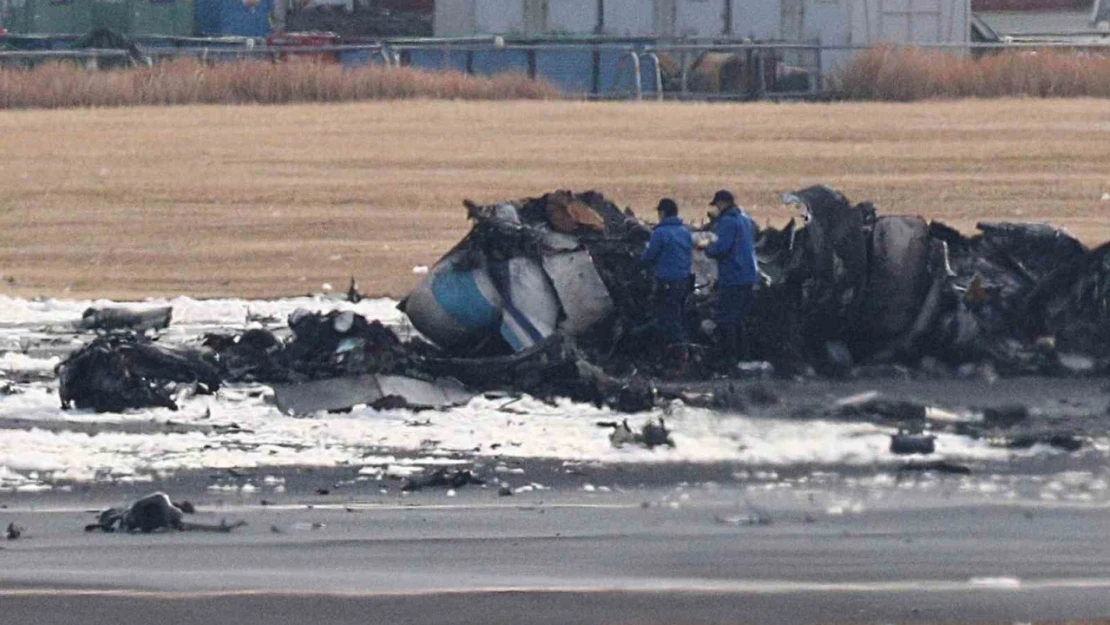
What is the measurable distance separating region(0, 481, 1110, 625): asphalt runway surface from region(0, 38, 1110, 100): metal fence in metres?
25.4

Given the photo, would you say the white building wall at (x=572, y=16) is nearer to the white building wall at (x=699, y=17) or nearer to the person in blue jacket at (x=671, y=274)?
the white building wall at (x=699, y=17)

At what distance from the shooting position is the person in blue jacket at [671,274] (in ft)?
54.7

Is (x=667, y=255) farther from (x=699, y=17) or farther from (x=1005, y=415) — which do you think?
(x=699, y=17)

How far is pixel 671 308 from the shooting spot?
16781 mm

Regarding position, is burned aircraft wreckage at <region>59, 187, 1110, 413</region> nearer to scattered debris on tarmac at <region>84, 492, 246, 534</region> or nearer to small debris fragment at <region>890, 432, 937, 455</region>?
small debris fragment at <region>890, 432, 937, 455</region>

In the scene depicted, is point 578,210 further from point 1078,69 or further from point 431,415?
point 1078,69

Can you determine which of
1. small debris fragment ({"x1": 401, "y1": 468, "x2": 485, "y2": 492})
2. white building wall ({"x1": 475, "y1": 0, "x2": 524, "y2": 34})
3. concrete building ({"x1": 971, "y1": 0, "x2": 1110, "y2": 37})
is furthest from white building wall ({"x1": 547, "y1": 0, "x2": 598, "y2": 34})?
small debris fragment ({"x1": 401, "y1": 468, "x2": 485, "y2": 492})

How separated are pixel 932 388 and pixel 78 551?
7673 mm

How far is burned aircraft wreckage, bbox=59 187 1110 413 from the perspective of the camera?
16.2m

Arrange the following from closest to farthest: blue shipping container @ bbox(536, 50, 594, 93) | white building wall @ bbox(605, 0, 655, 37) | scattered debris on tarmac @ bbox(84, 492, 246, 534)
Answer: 1. scattered debris on tarmac @ bbox(84, 492, 246, 534)
2. blue shipping container @ bbox(536, 50, 594, 93)
3. white building wall @ bbox(605, 0, 655, 37)

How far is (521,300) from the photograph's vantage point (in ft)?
54.5

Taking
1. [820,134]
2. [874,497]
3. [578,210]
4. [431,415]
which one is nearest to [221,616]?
[874,497]

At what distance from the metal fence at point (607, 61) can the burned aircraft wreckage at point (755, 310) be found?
63.7 ft

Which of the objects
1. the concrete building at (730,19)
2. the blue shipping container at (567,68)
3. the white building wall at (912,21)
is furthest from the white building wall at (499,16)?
the white building wall at (912,21)
